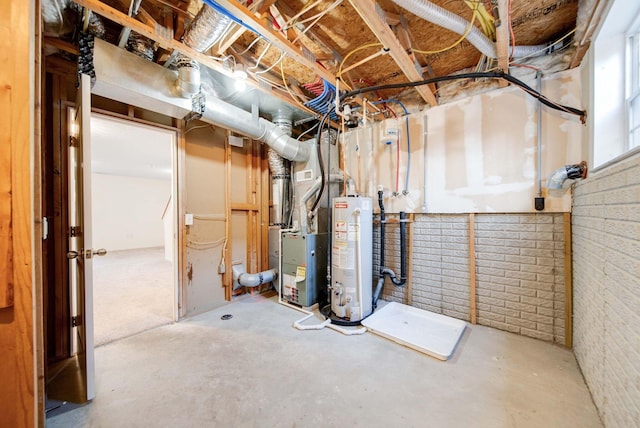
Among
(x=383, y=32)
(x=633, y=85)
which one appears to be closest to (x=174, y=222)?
(x=383, y=32)

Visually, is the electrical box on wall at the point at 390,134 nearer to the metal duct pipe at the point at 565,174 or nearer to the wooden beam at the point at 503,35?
the wooden beam at the point at 503,35

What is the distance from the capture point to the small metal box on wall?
2.85 m

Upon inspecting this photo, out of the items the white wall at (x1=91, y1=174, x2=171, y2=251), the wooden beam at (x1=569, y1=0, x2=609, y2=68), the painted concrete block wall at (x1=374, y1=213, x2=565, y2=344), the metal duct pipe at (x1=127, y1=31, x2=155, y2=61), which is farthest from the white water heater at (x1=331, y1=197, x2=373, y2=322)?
the white wall at (x1=91, y1=174, x2=171, y2=251)

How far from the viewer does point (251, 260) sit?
3395mm

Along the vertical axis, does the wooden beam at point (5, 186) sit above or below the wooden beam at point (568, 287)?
above

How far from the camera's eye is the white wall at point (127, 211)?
23.5 ft

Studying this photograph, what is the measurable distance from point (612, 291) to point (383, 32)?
199 cm

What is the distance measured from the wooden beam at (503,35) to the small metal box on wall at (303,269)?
7.78 feet

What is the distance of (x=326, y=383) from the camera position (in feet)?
5.25

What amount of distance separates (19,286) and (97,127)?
3796mm

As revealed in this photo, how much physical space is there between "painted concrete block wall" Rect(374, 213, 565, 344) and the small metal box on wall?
38.4 inches

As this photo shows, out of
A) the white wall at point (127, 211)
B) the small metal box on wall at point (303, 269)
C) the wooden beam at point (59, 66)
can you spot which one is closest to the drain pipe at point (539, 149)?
the small metal box on wall at point (303, 269)

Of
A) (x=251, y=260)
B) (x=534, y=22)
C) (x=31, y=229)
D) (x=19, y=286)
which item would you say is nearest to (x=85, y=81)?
(x=31, y=229)

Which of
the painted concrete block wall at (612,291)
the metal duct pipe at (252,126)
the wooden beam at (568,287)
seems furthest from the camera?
the metal duct pipe at (252,126)
